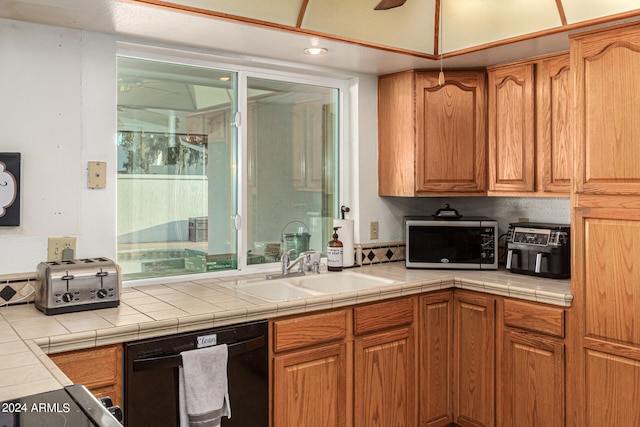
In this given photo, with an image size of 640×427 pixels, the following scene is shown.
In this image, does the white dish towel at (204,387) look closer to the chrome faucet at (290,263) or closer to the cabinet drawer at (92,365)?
the cabinet drawer at (92,365)

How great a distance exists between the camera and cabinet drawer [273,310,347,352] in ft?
7.58

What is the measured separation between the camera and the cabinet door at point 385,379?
2.61 m

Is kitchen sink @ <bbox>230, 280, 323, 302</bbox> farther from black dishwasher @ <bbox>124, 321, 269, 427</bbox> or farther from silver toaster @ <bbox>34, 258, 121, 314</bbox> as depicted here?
silver toaster @ <bbox>34, 258, 121, 314</bbox>

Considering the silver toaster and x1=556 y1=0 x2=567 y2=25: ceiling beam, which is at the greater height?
x1=556 y1=0 x2=567 y2=25: ceiling beam

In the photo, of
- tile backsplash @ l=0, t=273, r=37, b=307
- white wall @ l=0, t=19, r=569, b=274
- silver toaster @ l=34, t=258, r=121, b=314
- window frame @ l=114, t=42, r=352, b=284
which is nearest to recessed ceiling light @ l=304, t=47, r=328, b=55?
window frame @ l=114, t=42, r=352, b=284

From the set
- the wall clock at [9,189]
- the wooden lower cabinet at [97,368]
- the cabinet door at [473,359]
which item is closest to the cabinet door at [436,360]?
the cabinet door at [473,359]

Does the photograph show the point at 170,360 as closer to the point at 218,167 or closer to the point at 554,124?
the point at 218,167

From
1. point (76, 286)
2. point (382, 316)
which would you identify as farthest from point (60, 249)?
point (382, 316)

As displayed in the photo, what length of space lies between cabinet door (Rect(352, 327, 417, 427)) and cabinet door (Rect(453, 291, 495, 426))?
28cm

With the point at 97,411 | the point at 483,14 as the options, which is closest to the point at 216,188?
the point at 483,14

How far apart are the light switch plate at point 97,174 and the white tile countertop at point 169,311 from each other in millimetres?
490

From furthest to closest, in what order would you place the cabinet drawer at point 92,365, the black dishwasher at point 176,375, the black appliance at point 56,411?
the black dishwasher at point 176,375, the cabinet drawer at point 92,365, the black appliance at point 56,411

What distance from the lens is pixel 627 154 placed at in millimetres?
2332

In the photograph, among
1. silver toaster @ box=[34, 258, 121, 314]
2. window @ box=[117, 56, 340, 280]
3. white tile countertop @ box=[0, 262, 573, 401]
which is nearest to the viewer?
white tile countertop @ box=[0, 262, 573, 401]
